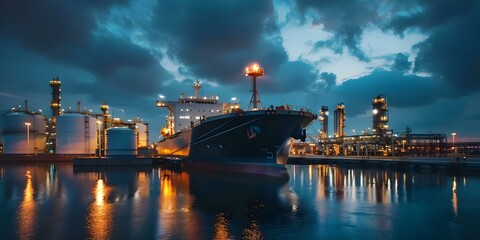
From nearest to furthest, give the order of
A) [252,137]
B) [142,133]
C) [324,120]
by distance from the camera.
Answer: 1. [252,137]
2. [324,120]
3. [142,133]

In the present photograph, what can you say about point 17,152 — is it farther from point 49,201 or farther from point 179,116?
point 49,201

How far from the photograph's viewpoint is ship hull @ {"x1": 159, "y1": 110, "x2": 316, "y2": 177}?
112ft

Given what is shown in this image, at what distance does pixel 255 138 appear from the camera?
34.2 metres

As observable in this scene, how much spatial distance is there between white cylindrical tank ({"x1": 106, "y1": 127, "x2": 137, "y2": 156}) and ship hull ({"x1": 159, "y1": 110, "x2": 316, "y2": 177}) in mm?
23504

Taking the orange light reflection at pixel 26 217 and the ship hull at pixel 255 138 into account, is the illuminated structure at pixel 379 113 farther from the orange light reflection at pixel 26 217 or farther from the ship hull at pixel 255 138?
the orange light reflection at pixel 26 217

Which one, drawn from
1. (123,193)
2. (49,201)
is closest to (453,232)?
(123,193)

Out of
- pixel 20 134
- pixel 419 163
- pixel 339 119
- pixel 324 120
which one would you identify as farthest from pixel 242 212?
pixel 324 120

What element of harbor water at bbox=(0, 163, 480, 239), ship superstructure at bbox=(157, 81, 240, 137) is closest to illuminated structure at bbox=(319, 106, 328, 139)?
ship superstructure at bbox=(157, 81, 240, 137)

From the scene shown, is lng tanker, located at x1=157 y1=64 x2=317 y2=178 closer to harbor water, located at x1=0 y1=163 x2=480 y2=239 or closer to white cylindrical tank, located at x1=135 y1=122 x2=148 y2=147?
harbor water, located at x1=0 y1=163 x2=480 y2=239

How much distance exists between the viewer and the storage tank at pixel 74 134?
7088 cm

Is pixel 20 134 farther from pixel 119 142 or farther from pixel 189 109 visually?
pixel 189 109

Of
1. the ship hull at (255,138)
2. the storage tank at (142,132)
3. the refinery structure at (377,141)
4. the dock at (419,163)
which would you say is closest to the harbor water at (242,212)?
the ship hull at (255,138)

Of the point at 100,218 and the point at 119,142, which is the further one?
the point at 119,142

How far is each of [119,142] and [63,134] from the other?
20446 millimetres
